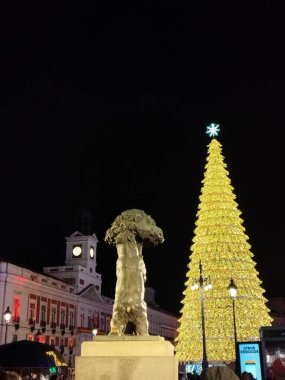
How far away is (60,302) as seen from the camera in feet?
191

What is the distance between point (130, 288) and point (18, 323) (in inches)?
1754

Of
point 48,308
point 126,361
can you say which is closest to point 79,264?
point 48,308

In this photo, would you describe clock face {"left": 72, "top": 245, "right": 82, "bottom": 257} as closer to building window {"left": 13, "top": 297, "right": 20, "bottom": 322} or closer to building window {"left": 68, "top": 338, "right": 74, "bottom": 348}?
building window {"left": 68, "top": 338, "right": 74, "bottom": 348}

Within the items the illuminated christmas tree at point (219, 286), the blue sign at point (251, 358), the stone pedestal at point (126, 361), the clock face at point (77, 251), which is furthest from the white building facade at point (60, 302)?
the stone pedestal at point (126, 361)

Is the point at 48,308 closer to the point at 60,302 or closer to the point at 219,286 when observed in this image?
the point at 60,302

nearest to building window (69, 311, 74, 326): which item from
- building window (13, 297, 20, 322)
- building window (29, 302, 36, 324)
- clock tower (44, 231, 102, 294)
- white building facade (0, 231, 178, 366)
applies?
white building facade (0, 231, 178, 366)

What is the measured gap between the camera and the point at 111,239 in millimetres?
8594

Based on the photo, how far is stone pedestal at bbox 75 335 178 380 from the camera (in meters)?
7.00

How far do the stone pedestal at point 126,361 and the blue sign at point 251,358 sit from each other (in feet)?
25.9

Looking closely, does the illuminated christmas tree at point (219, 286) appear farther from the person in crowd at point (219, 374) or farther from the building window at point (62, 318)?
the person in crowd at point (219, 374)

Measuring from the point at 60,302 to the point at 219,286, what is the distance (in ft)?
99.4

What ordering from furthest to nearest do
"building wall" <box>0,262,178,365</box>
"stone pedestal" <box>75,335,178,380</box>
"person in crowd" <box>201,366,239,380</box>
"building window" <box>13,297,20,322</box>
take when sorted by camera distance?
"building window" <box>13,297,20,322</box> → "building wall" <box>0,262,178,365</box> → "stone pedestal" <box>75,335,178,380</box> → "person in crowd" <box>201,366,239,380</box>

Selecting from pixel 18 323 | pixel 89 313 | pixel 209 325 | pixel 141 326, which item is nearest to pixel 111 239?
pixel 141 326

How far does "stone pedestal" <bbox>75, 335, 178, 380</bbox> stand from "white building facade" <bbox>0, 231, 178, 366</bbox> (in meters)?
35.5
